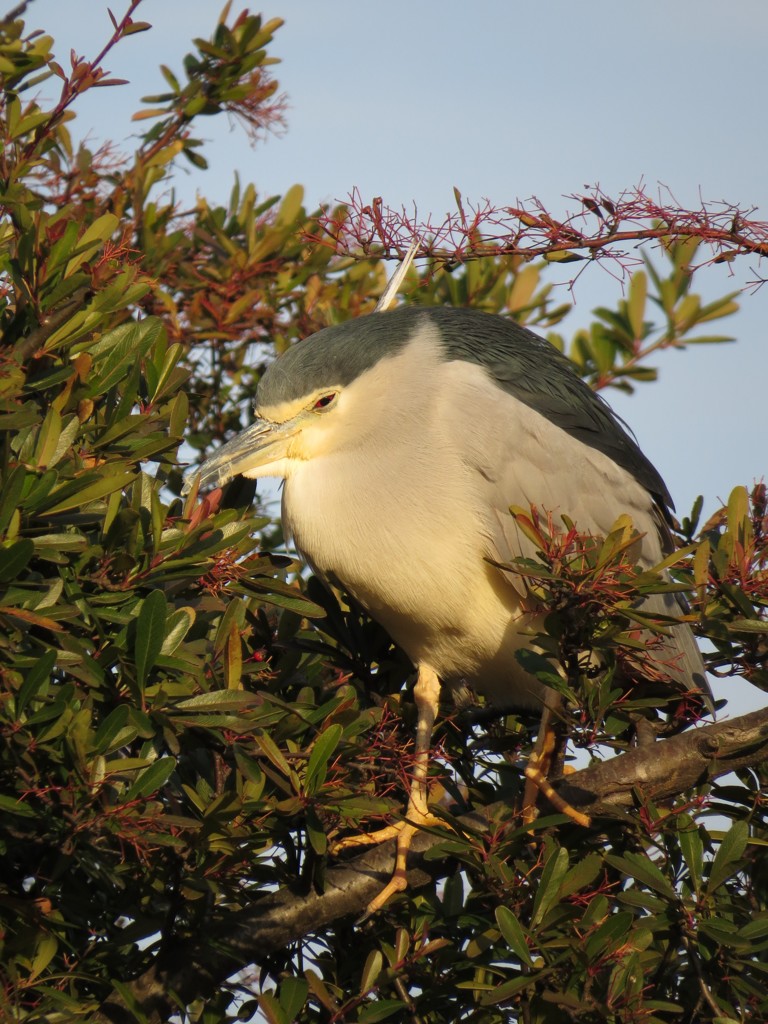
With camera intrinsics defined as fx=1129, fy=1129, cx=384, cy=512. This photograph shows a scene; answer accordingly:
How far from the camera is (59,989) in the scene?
7.40 ft

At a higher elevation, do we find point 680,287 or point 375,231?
point 375,231

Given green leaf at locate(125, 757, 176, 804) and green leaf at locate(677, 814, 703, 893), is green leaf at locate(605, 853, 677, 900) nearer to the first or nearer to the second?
green leaf at locate(677, 814, 703, 893)

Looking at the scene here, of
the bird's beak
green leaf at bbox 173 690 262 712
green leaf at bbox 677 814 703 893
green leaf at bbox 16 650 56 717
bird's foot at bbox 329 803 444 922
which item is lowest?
bird's foot at bbox 329 803 444 922

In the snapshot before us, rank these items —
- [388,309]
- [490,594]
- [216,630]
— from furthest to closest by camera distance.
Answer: [388,309], [490,594], [216,630]

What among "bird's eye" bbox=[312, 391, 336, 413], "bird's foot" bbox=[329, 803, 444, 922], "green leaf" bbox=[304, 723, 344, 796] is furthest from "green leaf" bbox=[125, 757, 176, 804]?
"bird's eye" bbox=[312, 391, 336, 413]

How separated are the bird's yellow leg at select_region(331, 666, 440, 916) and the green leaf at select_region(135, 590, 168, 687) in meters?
0.67

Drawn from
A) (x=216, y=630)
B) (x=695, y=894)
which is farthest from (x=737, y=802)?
(x=216, y=630)

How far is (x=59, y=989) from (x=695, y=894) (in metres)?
1.33

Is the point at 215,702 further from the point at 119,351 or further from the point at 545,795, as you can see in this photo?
the point at 545,795

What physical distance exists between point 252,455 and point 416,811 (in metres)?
1.18

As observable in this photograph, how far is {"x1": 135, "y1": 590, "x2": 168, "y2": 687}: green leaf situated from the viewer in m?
2.14

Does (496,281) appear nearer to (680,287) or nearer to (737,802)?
(680,287)

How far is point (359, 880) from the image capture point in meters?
2.73

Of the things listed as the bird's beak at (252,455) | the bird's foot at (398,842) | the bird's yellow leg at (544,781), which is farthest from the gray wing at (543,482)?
the bird's foot at (398,842)
